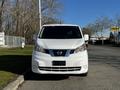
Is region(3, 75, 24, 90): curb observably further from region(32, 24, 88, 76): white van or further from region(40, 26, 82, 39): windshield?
region(40, 26, 82, 39): windshield

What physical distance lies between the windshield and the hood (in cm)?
64

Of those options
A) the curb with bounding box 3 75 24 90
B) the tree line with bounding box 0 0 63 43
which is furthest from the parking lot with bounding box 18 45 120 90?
the tree line with bounding box 0 0 63 43

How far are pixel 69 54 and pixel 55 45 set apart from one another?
0.59m

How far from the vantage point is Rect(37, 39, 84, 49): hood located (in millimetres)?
13078

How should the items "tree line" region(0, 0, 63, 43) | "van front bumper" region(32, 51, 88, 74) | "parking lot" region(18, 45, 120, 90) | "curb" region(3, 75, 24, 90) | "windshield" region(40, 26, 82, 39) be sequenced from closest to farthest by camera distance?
"curb" region(3, 75, 24, 90) → "parking lot" region(18, 45, 120, 90) → "van front bumper" region(32, 51, 88, 74) → "windshield" region(40, 26, 82, 39) → "tree line" region(0, 0, 63, 43)

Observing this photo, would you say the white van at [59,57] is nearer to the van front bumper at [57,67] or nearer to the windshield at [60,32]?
the van front bumper at [57,67]

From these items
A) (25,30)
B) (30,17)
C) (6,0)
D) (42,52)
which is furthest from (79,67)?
(25,30)

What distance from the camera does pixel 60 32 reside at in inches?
579

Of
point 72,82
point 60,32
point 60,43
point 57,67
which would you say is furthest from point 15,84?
point 60,32

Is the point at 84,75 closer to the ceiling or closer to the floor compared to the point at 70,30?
closer to the floor

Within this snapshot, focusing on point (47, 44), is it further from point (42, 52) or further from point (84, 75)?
point (84, 75)

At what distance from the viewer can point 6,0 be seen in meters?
65.4

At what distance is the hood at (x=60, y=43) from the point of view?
13.1 metres

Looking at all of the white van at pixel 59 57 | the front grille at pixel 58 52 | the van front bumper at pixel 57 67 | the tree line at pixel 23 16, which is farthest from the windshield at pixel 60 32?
the tree line at pixel 23 16
